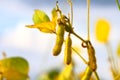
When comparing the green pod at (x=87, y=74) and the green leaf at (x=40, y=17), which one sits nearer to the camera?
the green pod at (x=87, y=74)

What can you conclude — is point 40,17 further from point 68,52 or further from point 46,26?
point 68,52

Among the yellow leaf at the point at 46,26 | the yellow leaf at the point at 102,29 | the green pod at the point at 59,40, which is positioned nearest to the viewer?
the green pod at the point at 59,40

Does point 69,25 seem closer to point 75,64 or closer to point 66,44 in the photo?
point 66,44

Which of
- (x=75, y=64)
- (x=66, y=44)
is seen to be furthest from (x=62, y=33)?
(x=75, y=64)

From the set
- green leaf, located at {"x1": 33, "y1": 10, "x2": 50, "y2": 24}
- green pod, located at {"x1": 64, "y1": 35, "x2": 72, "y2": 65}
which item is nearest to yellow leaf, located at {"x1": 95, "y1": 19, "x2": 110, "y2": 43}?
green leaf, located at {"x1": 33, "y1": 10, "x2": 50, "y2": 24}

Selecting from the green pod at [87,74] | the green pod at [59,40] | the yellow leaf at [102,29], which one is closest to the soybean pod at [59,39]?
the green pod at [59,40]

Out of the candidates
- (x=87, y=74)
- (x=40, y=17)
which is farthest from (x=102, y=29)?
(x=87, y=74)

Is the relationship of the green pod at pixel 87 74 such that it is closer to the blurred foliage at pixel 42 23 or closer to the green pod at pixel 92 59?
the green pod at pixel 92 59

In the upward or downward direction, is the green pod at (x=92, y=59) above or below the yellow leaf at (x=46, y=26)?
below
